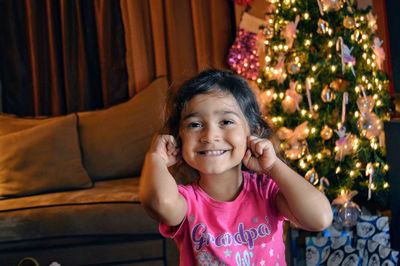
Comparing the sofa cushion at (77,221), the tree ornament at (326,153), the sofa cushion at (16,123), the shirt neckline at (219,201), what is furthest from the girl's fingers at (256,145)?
the sofa cushion at (16,123)

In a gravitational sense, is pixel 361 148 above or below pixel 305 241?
above

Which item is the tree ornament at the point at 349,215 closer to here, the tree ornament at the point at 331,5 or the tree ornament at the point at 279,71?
the tree ornament at the point at 279,71

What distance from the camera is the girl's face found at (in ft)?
3.59

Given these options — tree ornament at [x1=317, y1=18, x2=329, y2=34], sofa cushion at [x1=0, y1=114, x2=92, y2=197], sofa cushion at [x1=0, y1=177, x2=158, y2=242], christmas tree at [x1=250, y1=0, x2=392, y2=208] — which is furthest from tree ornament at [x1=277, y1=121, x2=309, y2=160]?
sofa cushion at [x1=0, y1=114, x2=92, y2=197]

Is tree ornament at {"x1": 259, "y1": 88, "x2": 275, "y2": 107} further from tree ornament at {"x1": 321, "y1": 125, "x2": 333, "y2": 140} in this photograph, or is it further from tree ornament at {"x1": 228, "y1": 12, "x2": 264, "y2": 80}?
tree ornament at {"x1": 228, "y1": 12, "x2": 264, "y2": 80}

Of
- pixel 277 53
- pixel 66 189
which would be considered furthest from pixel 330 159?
pixel 66 189

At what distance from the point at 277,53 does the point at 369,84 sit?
51 centimetres

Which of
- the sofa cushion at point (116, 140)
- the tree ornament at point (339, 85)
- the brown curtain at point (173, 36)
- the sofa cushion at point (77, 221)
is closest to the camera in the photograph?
the sofa cushion at point (77, 221)

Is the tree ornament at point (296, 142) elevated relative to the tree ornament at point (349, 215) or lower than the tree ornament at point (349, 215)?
elevated

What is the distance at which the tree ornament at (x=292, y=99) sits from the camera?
9.16 feet

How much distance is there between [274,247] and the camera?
3.74 ft

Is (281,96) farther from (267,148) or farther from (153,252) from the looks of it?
(267,148)

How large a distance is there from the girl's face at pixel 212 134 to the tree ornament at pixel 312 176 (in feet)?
5.13

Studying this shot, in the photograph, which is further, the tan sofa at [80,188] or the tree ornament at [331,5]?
the tree ornament at [331,5]
